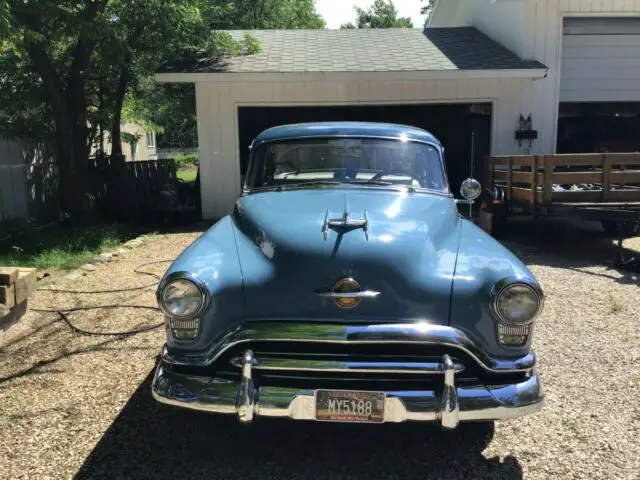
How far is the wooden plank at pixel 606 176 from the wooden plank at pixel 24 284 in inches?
287

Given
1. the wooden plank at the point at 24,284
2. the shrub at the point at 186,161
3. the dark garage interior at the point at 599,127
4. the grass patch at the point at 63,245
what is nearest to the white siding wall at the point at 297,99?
the dark garage interior at the point at 599,127

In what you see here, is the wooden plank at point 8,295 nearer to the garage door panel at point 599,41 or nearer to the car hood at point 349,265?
the car hood at point 349,265

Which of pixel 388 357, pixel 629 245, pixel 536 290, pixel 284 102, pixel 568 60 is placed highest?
pixel 568 60

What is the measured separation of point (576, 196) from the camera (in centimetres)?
819

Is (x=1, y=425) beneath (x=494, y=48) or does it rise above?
beneath

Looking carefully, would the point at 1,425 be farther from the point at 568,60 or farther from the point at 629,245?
the point at 568,60

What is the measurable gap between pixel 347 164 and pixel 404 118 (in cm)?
839

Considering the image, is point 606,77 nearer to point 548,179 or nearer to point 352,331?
point 548,179

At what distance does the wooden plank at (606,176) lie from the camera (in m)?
7.84

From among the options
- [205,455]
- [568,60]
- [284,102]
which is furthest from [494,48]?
[205,455]

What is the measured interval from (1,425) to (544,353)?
3.97 meters

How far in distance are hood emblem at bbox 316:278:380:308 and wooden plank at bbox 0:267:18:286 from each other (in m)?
3.55

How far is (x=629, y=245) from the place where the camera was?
30.3 ft

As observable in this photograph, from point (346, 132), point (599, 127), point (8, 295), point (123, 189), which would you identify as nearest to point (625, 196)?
point (346, 132)
